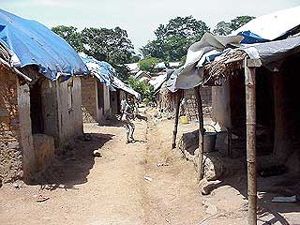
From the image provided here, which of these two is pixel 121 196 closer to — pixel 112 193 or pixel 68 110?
pixel 112 193

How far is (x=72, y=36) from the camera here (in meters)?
39.7

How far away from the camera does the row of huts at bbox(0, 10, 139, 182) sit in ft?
29.5

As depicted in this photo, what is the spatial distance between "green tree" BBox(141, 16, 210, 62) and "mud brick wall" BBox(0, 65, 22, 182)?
66.1 meters

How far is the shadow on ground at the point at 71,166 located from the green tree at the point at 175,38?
6023 cm

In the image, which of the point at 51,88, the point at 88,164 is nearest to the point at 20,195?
the point at 88,164

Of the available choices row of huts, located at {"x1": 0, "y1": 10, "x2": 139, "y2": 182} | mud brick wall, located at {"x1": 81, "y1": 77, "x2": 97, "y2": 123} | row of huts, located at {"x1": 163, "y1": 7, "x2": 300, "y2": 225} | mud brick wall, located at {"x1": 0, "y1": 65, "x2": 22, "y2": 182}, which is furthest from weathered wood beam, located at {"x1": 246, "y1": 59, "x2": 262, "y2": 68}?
mud brick wall, located at {"x1": 81, "y1": 77, "x2": 97, "y2": 123}

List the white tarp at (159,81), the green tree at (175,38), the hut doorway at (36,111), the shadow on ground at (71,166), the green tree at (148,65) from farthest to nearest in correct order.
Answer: the green tree at (175,38) → the green tree at (148,65) → the white tarp at (159,81) → the hut doorway at (36,111) → the shadow on ground at (71,166)

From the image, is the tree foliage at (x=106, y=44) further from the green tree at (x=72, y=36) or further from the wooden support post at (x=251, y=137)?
the wooden support post at (x=251, y=137)

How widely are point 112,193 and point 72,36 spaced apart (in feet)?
107

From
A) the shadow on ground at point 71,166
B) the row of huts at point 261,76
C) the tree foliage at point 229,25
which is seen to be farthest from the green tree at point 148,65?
the row of huts at point 261,76

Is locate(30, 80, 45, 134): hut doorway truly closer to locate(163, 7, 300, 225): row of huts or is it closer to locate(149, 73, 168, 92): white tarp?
locate(163, 7, 300, 225): row of huts

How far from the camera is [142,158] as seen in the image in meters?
13.1

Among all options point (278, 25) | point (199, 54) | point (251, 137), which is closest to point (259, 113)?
point (199, 54)

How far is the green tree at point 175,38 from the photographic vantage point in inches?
2985
